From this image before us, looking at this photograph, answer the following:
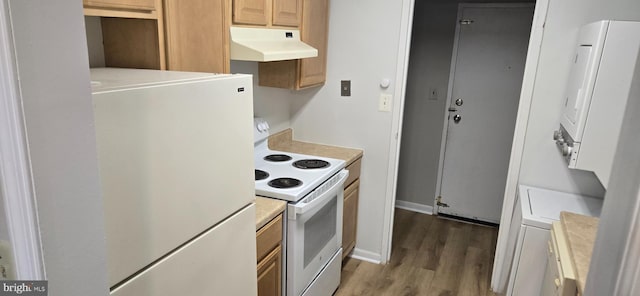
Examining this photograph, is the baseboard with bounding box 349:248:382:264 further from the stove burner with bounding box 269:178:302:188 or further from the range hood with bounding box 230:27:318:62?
the range hood with bounding box 230:27:318:62

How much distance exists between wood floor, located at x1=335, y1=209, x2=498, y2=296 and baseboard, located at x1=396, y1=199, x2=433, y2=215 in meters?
0.21

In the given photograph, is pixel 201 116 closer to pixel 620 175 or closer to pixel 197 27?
pixel 197 27

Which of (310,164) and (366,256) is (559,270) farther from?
(366,256)

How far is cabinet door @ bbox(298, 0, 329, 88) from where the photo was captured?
8.18 ft

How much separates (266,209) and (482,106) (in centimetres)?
252

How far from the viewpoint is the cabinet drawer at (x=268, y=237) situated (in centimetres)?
173

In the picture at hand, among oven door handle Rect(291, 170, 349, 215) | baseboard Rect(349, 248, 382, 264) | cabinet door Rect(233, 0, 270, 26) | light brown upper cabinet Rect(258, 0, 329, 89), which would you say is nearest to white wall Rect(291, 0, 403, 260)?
baseboard Rect(349, 248, 382, 264)

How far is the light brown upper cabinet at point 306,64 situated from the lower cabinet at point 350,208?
66 cm

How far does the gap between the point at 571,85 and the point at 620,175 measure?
6.45 ft

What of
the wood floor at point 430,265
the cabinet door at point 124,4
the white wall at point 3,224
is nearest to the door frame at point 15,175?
the white wall at point 3,224

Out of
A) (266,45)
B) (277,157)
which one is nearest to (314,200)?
(277,157)

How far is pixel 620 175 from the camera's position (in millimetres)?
507

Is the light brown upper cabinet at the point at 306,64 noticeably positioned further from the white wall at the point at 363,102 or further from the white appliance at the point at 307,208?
the white appliance at the point at 307,208

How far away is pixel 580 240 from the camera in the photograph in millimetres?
1707
